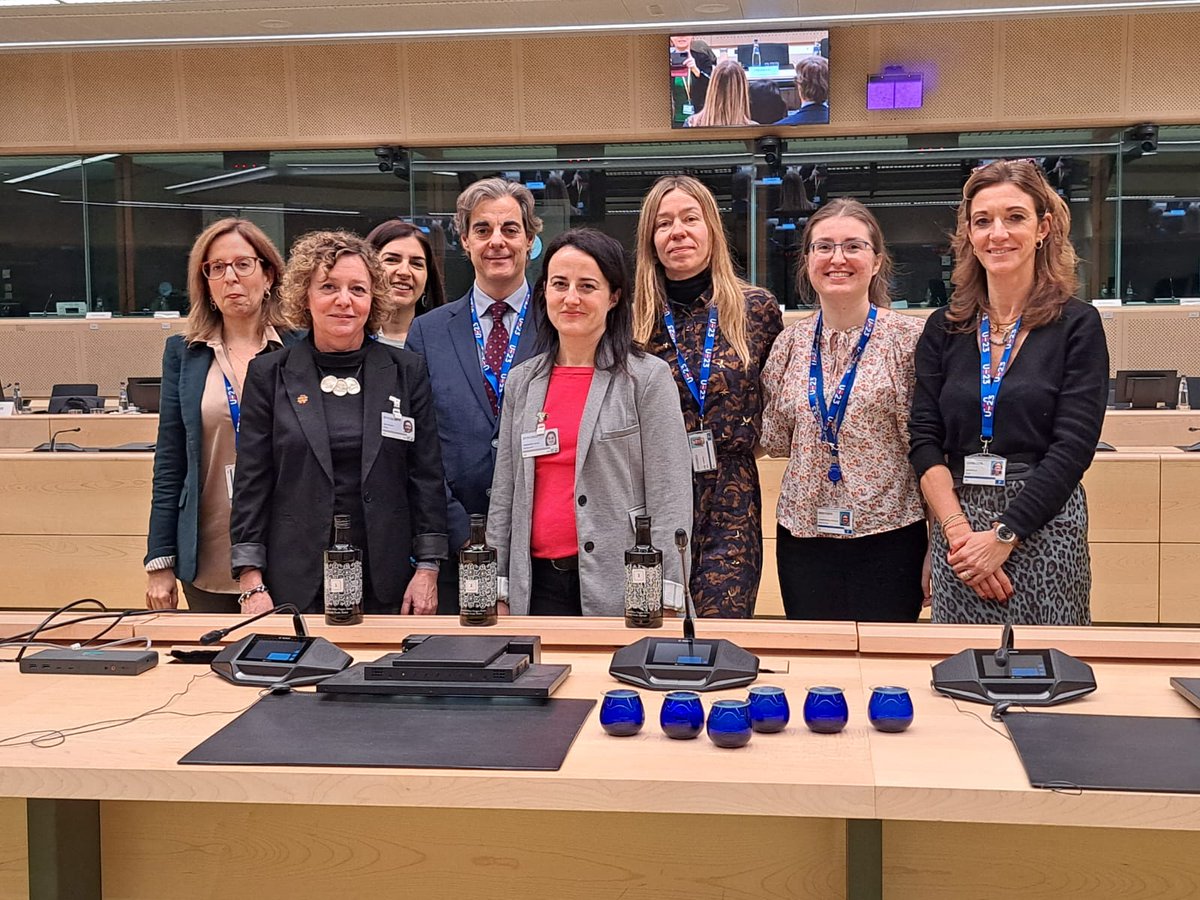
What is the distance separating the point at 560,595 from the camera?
255cm

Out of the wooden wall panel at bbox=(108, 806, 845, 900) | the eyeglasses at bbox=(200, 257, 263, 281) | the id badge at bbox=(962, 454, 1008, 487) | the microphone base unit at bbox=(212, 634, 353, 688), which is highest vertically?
the eyeglasses at bbox=(200, 257, 263, 281)

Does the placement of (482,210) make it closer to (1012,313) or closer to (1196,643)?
(1012,313)

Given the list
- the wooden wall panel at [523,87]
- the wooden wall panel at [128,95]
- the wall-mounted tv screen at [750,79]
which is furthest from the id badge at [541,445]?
the wooden wall panel at [128,95]

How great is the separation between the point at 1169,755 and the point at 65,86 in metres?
9.90

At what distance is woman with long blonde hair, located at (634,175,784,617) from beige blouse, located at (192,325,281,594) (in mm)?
1094

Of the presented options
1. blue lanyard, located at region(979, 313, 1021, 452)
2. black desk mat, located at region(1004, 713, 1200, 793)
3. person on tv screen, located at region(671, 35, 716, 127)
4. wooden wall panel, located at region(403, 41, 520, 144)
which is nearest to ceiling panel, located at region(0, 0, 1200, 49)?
person on tv screen, located at region(671, 35, 716, 127)

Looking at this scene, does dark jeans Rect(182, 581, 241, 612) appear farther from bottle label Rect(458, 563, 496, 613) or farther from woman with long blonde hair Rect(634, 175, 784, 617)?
woman with long blonde hair Rect(634, 175, 784, 617)

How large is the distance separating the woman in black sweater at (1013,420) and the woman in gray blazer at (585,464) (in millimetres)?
606

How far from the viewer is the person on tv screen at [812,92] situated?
8.34m

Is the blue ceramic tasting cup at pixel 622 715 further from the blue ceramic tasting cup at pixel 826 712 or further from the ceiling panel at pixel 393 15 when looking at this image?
the ceiling panel at pixel 393 15

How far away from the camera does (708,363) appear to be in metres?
2.87

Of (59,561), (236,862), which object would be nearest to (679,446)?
(236,862)

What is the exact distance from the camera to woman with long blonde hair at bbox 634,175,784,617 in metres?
2.81

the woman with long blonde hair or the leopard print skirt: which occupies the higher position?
the woman with long blonde hair
